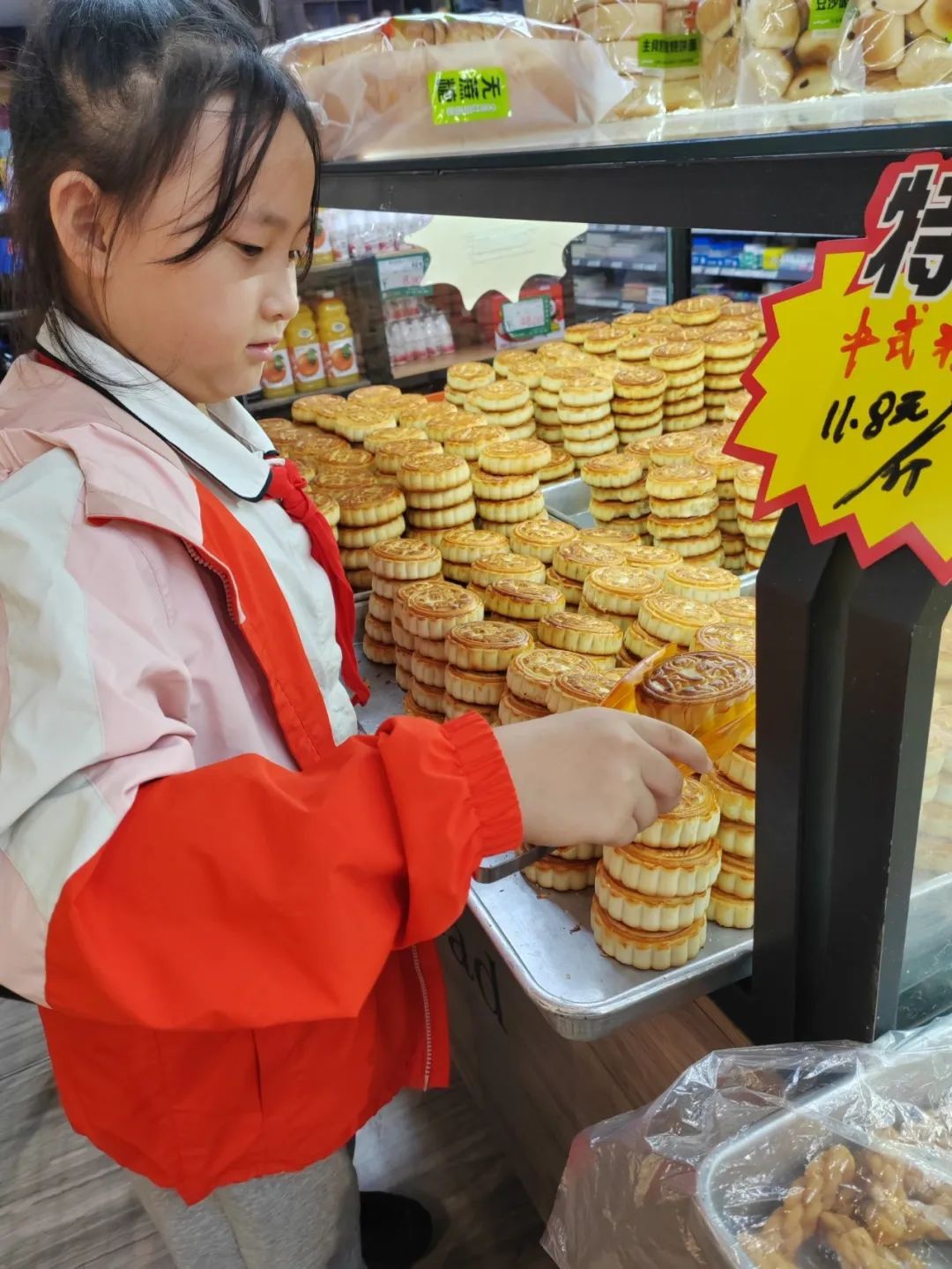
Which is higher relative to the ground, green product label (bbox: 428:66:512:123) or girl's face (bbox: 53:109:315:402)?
green product label (bbox: 428:66:512:123)

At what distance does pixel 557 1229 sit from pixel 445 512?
1513mm

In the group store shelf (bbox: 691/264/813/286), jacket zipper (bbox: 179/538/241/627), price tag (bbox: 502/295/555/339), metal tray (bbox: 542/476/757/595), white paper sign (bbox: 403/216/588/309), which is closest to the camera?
jacket zipper (bbox: 179/538/241/627)

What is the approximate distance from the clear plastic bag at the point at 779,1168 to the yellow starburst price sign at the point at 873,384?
20.1 inches

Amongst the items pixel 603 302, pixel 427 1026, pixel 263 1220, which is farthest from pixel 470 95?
pixel 603 302

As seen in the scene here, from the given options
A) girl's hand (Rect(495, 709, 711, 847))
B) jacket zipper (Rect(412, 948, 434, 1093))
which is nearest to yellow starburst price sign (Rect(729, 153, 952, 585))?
girl's hand (Rect(495, 709, 711, 847))

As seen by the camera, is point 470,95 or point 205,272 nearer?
point 205,272

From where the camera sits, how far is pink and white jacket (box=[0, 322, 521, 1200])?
2.27 ft

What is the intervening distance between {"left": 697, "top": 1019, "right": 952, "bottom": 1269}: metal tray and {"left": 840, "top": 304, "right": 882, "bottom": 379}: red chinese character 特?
2.09ft

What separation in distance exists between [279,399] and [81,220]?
3443 mm

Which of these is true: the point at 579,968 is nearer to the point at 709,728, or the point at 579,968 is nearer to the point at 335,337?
the point at 709,728

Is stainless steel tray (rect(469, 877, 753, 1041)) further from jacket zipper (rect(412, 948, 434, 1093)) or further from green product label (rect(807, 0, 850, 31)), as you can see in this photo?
green product label (rect(807, 0, 850, 31))

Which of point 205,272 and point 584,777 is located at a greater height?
point 205,272

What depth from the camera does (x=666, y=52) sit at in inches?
56.6

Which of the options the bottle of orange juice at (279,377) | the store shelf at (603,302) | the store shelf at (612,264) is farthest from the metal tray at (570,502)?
the bottle of orange juice at (279,377)
